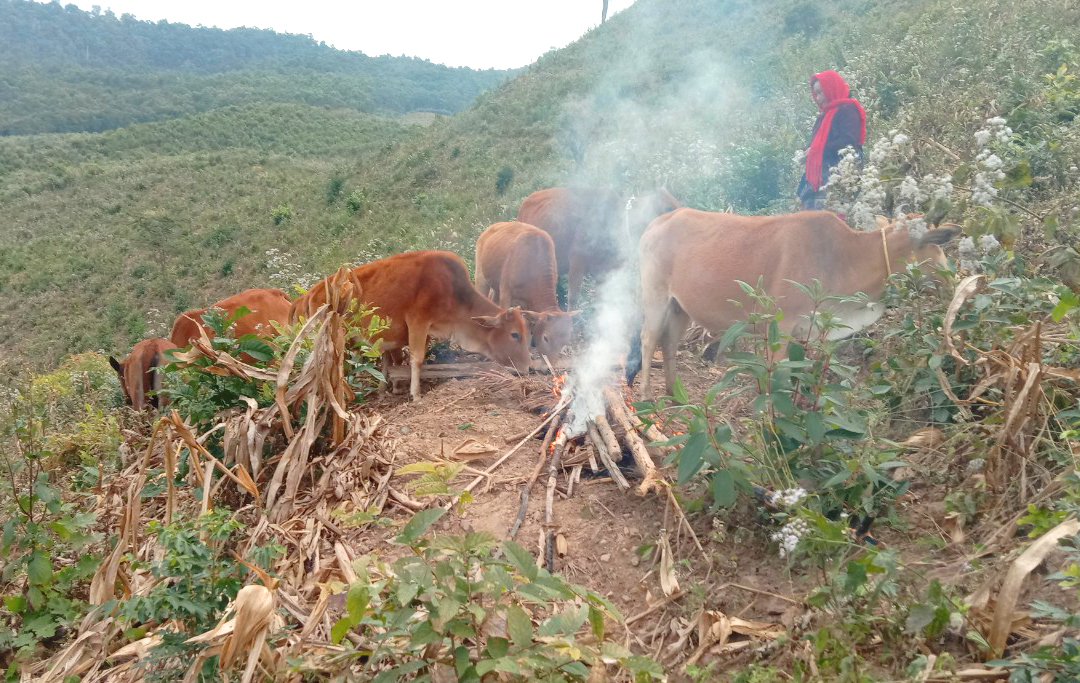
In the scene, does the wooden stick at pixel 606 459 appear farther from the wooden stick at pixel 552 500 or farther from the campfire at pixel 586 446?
the wooden stick at pixel 552 500

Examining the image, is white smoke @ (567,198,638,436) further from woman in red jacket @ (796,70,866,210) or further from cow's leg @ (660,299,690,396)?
woman in red jacket @ (796,70,866,210)

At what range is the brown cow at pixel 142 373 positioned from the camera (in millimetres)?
8281

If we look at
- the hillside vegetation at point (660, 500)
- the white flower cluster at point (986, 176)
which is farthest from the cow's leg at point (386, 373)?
the white flower cluster at point (986, 176)

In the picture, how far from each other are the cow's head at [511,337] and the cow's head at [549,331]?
21.4 inches

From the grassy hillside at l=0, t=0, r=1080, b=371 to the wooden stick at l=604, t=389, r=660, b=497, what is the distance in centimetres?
233

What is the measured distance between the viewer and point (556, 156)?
79.9 ft

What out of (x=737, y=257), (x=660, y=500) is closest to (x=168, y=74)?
(x=737, y=257)

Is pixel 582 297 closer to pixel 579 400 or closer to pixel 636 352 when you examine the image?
pixel 636 352

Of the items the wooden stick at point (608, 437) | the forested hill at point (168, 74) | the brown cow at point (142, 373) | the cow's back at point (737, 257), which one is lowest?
the brown cow at point (142, 373)

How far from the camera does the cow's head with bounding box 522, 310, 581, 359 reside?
327 inches

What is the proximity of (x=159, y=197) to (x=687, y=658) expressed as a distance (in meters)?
39.6

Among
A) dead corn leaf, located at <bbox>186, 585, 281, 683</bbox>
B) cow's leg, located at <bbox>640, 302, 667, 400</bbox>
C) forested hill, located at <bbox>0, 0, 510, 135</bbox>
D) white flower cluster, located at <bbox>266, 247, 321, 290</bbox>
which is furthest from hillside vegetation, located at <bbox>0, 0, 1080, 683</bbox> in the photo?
forested hill, located at <bbox>0, 0, 510, 135</bbox>

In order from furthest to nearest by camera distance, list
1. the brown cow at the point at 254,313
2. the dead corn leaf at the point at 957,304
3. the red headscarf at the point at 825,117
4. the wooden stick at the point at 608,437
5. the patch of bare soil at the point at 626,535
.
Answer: the brown cow at the point at 254,313 < the red headscarf at the point at 825,117 < the wooden stick at the point at 608,437 < the dead corn leaf at the point at 957,304 < the patch of bare soil at the point at 626,535

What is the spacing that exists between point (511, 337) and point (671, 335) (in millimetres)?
1728
